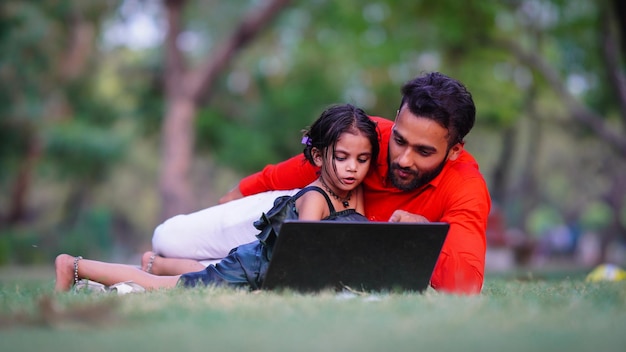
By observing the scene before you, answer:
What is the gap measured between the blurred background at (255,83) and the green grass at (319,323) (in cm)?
1035

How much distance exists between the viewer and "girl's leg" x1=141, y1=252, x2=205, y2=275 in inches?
242

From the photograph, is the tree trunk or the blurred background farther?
the tree trunk

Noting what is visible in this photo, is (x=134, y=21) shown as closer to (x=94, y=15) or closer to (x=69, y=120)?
(x=94, y=15)

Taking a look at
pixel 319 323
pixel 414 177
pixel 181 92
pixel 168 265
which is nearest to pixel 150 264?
pixel 168 265

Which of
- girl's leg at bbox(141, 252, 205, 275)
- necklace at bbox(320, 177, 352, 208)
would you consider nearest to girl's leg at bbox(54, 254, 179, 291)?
girl's leg at bbox(141, 252, 205, 275)

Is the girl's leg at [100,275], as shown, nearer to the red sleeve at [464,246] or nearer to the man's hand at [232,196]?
the man's hand at [232,196]

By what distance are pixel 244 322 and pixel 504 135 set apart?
26779 millimetres

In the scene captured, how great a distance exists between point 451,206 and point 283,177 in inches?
67.3

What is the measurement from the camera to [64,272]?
17.5 ft

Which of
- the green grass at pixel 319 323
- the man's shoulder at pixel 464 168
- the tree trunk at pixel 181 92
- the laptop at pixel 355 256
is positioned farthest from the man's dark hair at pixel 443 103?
the tree trunk at pixel 181 92

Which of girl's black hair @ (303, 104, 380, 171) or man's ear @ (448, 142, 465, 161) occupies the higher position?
girl's black hair @ (303, 104, 380, 171)

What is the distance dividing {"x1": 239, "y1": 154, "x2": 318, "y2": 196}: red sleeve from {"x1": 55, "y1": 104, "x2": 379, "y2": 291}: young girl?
727mm

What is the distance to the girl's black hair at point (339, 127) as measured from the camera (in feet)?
18.4

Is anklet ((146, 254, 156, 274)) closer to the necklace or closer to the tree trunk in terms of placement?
the necklace
